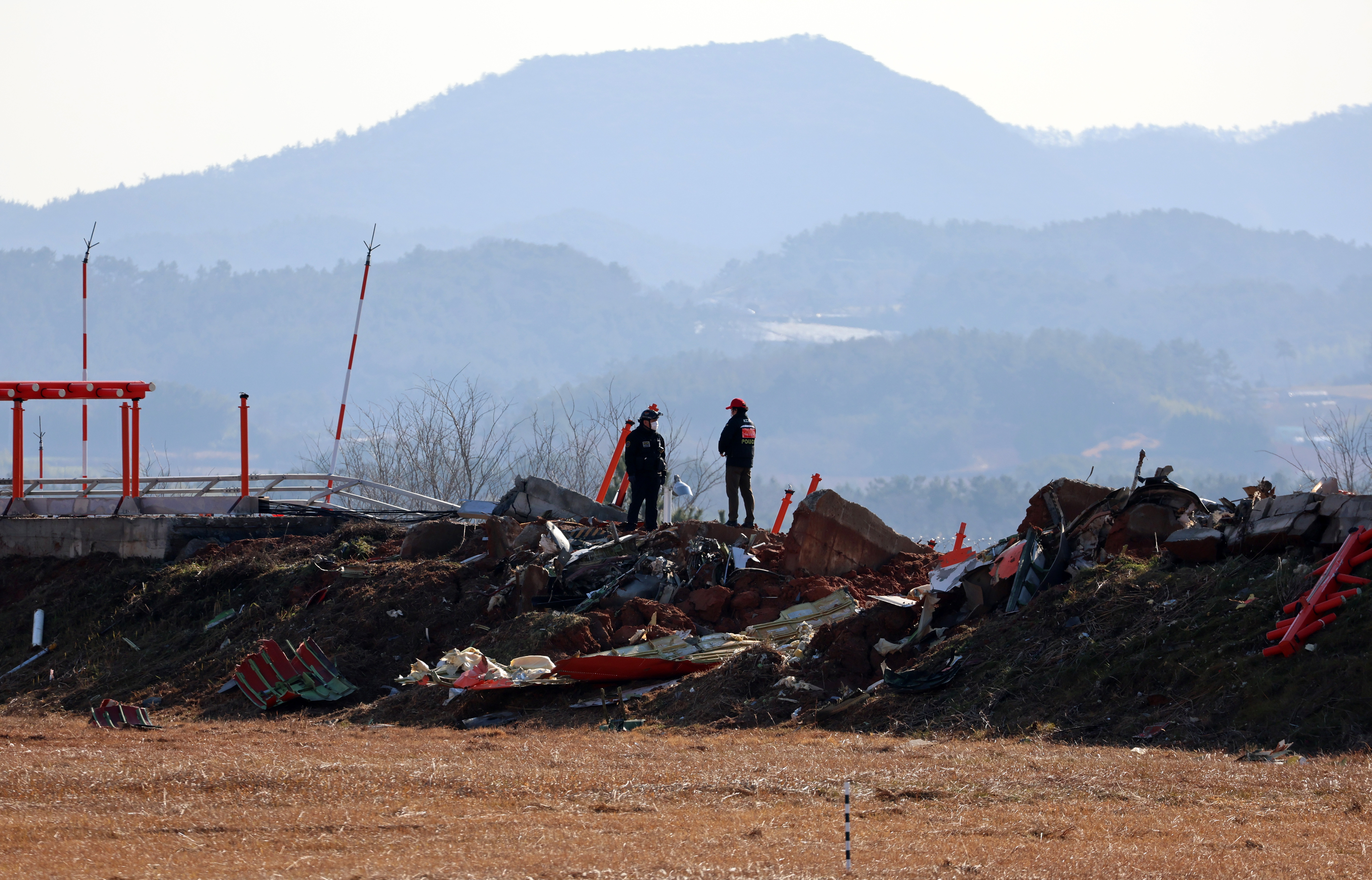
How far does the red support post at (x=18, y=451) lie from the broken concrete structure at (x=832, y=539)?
37.0 ft

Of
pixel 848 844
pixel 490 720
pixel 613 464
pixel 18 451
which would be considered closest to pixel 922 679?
pixel 490 720

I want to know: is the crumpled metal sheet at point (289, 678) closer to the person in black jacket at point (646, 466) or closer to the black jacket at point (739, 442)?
the person in black jacket at point (646, 466)

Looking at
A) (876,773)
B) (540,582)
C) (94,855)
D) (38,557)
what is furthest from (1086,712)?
(38,557)

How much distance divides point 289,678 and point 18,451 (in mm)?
7449

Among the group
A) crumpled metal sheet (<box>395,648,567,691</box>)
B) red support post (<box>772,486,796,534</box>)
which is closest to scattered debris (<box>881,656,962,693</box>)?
crumpled metal sheet (<box>395,648,567,691</box>)

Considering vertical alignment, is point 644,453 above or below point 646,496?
above

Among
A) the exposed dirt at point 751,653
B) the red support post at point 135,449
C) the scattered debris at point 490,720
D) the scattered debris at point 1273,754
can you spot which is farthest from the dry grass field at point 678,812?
the red support post at point 135,449

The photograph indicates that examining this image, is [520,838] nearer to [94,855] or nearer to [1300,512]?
[94,855]

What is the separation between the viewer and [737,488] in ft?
66.0

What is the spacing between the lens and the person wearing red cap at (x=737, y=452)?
18.7m

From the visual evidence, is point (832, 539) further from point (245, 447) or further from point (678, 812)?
Result: point (678, 812)

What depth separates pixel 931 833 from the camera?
8031mm

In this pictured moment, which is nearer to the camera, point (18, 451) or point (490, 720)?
point (490, 720)

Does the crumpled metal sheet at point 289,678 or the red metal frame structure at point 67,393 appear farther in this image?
the red metal frame structure at point 67,393
